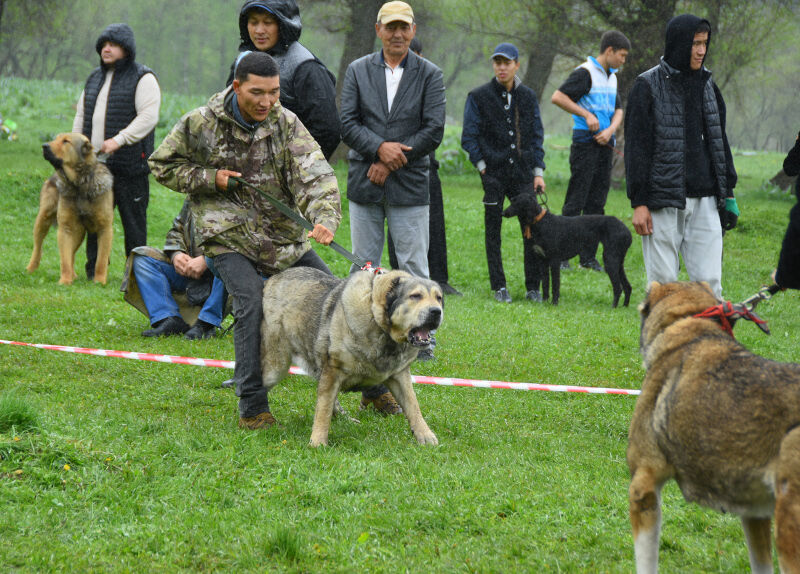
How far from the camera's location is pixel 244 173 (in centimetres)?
541

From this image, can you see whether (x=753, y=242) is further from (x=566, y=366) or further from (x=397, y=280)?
(x=397, y=280)

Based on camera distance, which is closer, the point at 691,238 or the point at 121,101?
the point at 691,238

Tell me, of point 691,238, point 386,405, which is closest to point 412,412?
point 386,405

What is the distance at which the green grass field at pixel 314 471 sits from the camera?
11.6 feet

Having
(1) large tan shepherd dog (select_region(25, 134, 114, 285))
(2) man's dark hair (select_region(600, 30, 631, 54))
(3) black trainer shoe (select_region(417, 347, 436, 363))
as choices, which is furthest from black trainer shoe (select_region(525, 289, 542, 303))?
(1) large tan shepherd dog (select_region(25, 134, 114, 285))

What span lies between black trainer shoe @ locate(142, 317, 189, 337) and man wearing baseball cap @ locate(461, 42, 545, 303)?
4252 mm

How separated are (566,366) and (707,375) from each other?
14.8 ft

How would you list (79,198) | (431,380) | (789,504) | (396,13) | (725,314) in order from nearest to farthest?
(789,504) < (725,314) < (431,380) < (396,13) < (79,198)

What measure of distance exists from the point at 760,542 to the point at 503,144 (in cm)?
799

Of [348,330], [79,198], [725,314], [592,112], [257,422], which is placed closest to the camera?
[725,314]

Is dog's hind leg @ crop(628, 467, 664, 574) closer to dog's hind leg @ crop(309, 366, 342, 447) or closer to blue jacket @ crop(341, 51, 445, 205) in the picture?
dog's hind leg @ crop(309, 366, 342, 447)

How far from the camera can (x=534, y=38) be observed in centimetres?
2369

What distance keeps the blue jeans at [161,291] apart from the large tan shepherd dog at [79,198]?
2944 mm

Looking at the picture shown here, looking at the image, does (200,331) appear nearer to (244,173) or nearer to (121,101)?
(244,173)
